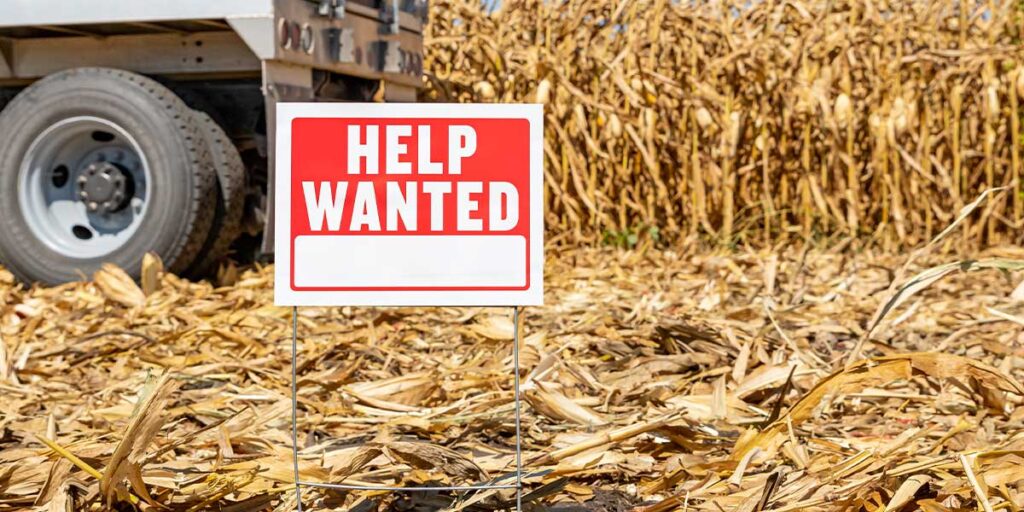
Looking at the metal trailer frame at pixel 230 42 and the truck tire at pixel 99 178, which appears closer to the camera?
the metal trailer frame at pixel 230 42

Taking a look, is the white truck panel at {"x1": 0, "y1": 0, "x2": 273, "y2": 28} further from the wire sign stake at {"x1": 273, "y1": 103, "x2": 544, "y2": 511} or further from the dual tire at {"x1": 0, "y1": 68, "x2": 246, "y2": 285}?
the wire sign stake at {"x1": 273, "y1": 103, "x2": 544, "y2": 511}

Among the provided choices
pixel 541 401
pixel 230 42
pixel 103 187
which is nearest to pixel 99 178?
pixel 103 187

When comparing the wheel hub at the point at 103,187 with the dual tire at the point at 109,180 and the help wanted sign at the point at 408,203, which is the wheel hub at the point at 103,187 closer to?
the dual tire at the point at 109,180

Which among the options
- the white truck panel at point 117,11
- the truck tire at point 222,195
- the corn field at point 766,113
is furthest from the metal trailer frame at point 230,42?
the corn field at point 766,113

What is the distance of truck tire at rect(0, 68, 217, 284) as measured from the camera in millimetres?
4988

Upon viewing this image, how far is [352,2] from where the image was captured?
563cm

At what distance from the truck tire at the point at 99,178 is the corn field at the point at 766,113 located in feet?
6.57

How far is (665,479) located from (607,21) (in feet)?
16.6

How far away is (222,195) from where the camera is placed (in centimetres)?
→ 520

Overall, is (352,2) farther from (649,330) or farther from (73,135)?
(649,330)

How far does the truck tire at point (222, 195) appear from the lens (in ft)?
17.0

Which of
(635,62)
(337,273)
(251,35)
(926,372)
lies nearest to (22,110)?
(251,35)

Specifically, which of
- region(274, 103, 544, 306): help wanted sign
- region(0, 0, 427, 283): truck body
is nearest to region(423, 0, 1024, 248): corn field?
region(0, 0, 427, 283): truck body

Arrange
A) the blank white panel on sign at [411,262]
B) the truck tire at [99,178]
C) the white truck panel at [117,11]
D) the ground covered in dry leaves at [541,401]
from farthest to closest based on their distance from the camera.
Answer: the truck tire at [99,178], the white truck panel at [117,11], the ground covered in dry leaves at [541,401], the blank white panel on sign at [411,262]
